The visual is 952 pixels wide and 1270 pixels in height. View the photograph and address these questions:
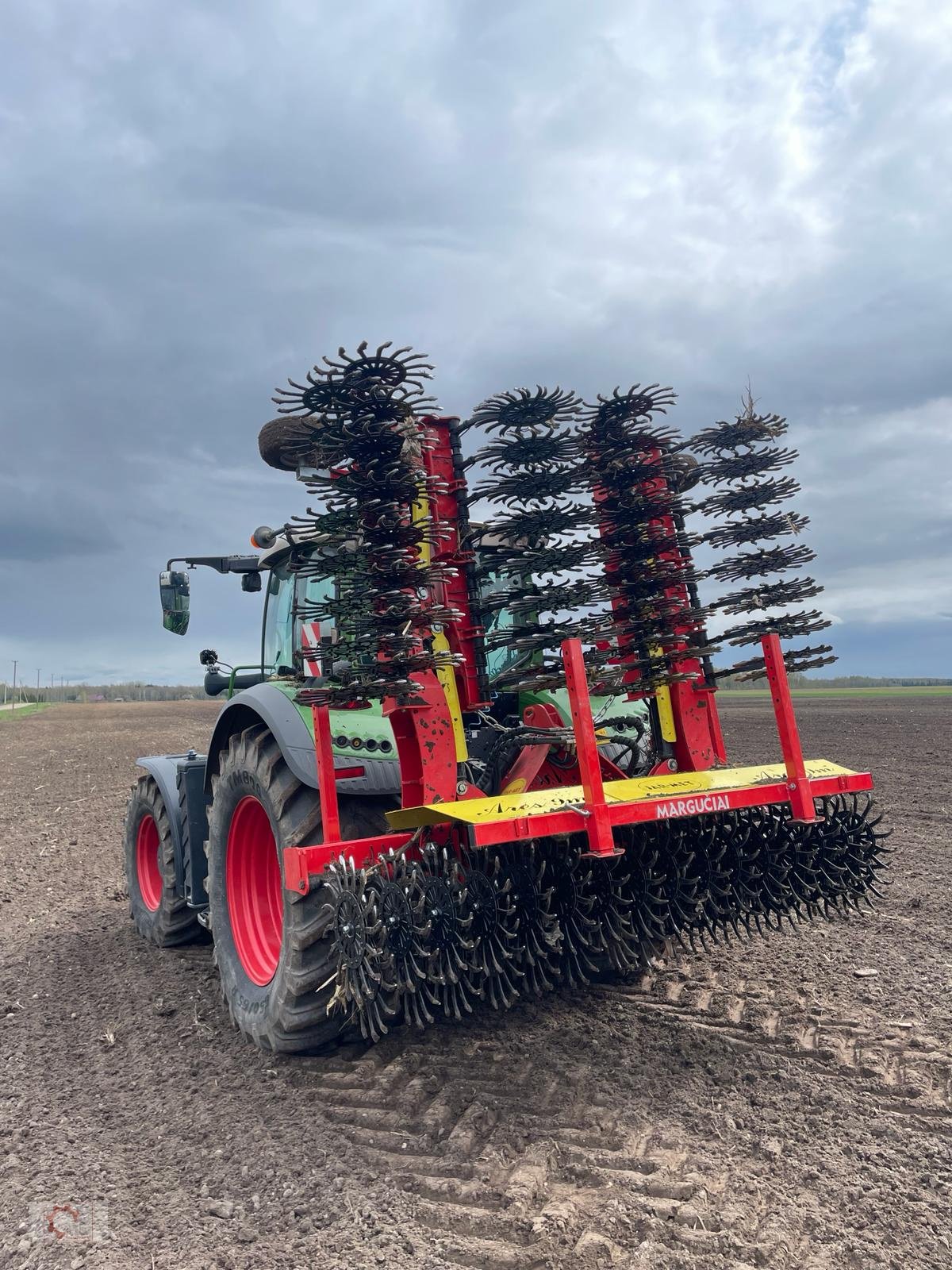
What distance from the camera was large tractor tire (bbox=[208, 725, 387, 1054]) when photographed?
131 inches

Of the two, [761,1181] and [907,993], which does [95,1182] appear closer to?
[761,1181]

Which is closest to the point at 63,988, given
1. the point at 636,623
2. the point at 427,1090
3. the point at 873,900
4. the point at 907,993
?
the point at 427,1090

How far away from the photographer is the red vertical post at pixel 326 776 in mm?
3270

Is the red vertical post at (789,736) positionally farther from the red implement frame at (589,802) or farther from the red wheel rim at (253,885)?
the red wheel rim at (253,885)

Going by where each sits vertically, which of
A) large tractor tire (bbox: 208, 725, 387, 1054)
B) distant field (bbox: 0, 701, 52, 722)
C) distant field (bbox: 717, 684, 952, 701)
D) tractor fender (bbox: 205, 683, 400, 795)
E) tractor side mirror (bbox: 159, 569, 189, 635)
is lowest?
large tractor tire (bbox: 208, 725, 387, 1054)

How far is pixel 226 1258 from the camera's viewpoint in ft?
7.93

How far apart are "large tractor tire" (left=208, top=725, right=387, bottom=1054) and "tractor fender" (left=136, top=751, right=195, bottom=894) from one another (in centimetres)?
98

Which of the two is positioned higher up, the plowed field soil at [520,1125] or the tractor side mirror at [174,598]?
the tractor side mirror at [174,598]

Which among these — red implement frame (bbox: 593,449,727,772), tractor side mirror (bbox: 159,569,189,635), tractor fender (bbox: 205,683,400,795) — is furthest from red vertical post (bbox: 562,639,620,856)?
tractor side mirror (bbox: 159,569,189,635)

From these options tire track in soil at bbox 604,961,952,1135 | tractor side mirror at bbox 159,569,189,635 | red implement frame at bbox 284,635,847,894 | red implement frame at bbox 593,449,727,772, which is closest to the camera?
red implement frame at bbox 284,635,847,894

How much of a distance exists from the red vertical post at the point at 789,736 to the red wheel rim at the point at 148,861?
415 cm

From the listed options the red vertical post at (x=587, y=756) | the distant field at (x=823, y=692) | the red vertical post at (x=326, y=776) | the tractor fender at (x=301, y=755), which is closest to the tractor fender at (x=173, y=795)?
the tractor fender at (x=301, y=755)

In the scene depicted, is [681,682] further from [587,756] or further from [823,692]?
[823,692]

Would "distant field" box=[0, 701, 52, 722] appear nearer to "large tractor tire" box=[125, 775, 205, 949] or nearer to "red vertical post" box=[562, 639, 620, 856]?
"large tractor tire" box=[125, 775, 205, 949]
